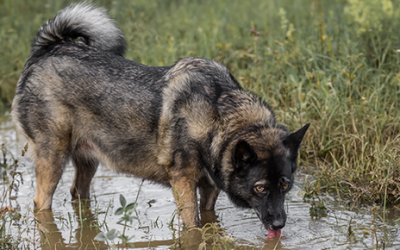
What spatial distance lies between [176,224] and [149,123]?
0.93 metres

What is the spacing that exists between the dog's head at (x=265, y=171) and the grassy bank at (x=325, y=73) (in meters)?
0.94

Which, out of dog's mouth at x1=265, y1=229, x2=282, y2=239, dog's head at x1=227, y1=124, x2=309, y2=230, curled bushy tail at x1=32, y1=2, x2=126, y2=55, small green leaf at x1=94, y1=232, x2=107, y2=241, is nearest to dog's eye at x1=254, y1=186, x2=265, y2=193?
dog's head at x1=227, y1=124, x2=309, y2=230

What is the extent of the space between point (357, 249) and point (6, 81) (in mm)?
6814

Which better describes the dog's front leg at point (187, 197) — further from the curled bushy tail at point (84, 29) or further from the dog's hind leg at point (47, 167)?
the curled bushy tail at point (84, 29)

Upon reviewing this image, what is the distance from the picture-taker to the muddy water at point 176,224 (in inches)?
152

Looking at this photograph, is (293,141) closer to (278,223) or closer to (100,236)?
(278,223)

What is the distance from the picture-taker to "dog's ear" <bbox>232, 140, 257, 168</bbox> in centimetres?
364

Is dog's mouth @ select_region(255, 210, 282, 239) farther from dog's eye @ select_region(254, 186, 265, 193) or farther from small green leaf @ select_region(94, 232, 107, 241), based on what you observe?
small green leaf @ select_region(94, 232, 107, 241)

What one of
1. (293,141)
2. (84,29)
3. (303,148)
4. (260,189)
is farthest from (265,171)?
(84,29)

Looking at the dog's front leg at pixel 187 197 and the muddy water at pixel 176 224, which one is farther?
the dog's front leg at pixel 187 197

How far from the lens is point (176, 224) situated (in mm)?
4000

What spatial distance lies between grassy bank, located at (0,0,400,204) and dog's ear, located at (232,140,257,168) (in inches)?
45.4

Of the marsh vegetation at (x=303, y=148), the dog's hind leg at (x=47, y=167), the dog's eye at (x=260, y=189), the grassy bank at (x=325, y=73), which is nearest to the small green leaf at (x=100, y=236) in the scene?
the marsh vegetation at (x=303, y=148)

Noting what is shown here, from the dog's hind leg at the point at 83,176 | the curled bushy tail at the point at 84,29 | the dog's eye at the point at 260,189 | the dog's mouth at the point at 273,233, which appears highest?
the curled bushy tail at the point at 84,29
